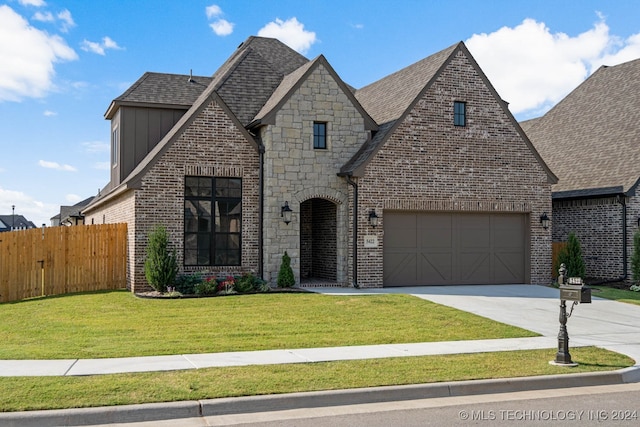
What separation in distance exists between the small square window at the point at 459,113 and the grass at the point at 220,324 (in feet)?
22.5

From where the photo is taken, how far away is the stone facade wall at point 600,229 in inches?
906

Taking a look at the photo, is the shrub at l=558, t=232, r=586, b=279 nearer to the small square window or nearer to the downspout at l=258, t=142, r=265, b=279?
the small square window

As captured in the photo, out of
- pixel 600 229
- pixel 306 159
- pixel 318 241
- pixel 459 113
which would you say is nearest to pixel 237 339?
pixel 306 159

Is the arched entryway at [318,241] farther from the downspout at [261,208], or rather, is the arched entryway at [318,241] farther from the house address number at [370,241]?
the downspout at [261,208]

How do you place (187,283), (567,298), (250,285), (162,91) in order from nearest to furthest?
1. (567,298)
2. (187,283)
3. (250,285)
4. (162,91)

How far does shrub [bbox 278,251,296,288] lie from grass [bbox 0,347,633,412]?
9.48 metres

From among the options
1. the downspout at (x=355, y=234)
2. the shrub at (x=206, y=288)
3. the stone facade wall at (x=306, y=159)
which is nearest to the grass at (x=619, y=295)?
the downspout at (x=355, y=234)

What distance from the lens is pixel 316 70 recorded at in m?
20.7

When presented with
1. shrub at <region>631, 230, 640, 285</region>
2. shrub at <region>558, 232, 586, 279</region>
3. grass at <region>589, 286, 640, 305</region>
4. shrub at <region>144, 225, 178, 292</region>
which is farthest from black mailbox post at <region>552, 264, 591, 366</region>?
shrub at <region>631, 230, 640, 285</region>

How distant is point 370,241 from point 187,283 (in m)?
5.53

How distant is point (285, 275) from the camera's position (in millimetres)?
19656

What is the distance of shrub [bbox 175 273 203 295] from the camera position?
1850 centimetres

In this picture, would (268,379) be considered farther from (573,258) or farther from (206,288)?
(573,258)

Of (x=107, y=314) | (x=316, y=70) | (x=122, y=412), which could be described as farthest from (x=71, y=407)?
(x=316, y=70)
